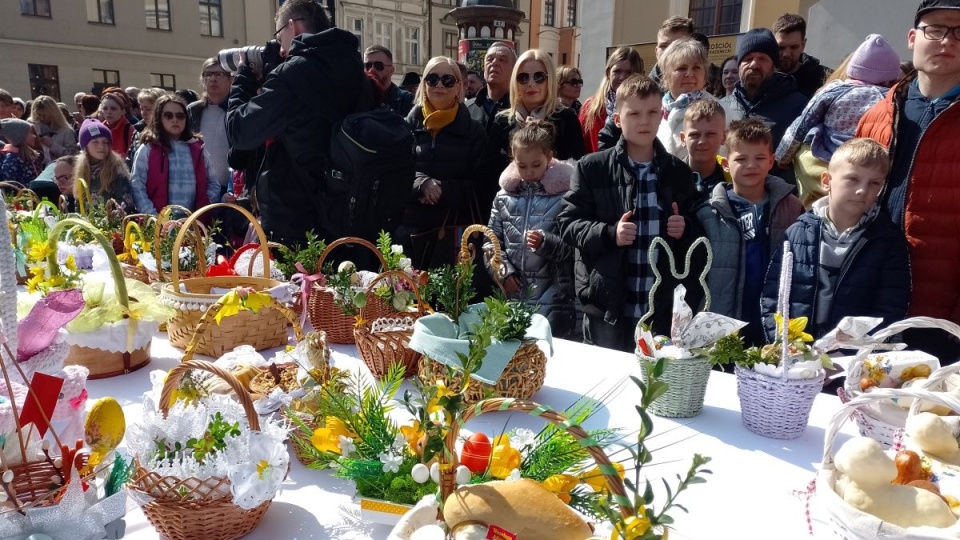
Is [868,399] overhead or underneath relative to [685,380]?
overhead

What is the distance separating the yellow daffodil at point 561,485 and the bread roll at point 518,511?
77mm

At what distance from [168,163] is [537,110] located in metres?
2.64

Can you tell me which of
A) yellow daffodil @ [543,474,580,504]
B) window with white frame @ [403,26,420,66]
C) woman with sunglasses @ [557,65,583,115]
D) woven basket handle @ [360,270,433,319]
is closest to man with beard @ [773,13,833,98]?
woman with sunglasses @ [557,65,583,115]

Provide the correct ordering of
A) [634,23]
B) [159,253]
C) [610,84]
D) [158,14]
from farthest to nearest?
[158,14] → [634,23] → [610,84] → [159,253]

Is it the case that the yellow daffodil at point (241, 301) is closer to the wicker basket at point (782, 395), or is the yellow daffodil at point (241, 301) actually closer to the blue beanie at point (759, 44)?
the wicker basket at point (782, 395)

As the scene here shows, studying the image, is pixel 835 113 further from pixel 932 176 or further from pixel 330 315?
pixel 330 315

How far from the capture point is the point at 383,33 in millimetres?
28047

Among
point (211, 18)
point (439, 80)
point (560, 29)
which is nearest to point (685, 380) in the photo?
point (439, 80)

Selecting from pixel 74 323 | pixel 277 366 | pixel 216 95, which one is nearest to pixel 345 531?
pixel 277 366

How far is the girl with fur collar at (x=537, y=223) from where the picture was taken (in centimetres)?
289

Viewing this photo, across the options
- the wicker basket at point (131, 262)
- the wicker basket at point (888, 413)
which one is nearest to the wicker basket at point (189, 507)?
the wicker basket at point (888, 413)

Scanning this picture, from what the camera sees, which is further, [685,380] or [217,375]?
[685,380]

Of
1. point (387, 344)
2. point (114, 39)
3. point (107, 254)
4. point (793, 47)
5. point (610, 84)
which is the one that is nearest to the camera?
point (107, 254)

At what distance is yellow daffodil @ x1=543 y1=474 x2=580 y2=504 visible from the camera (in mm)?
973
